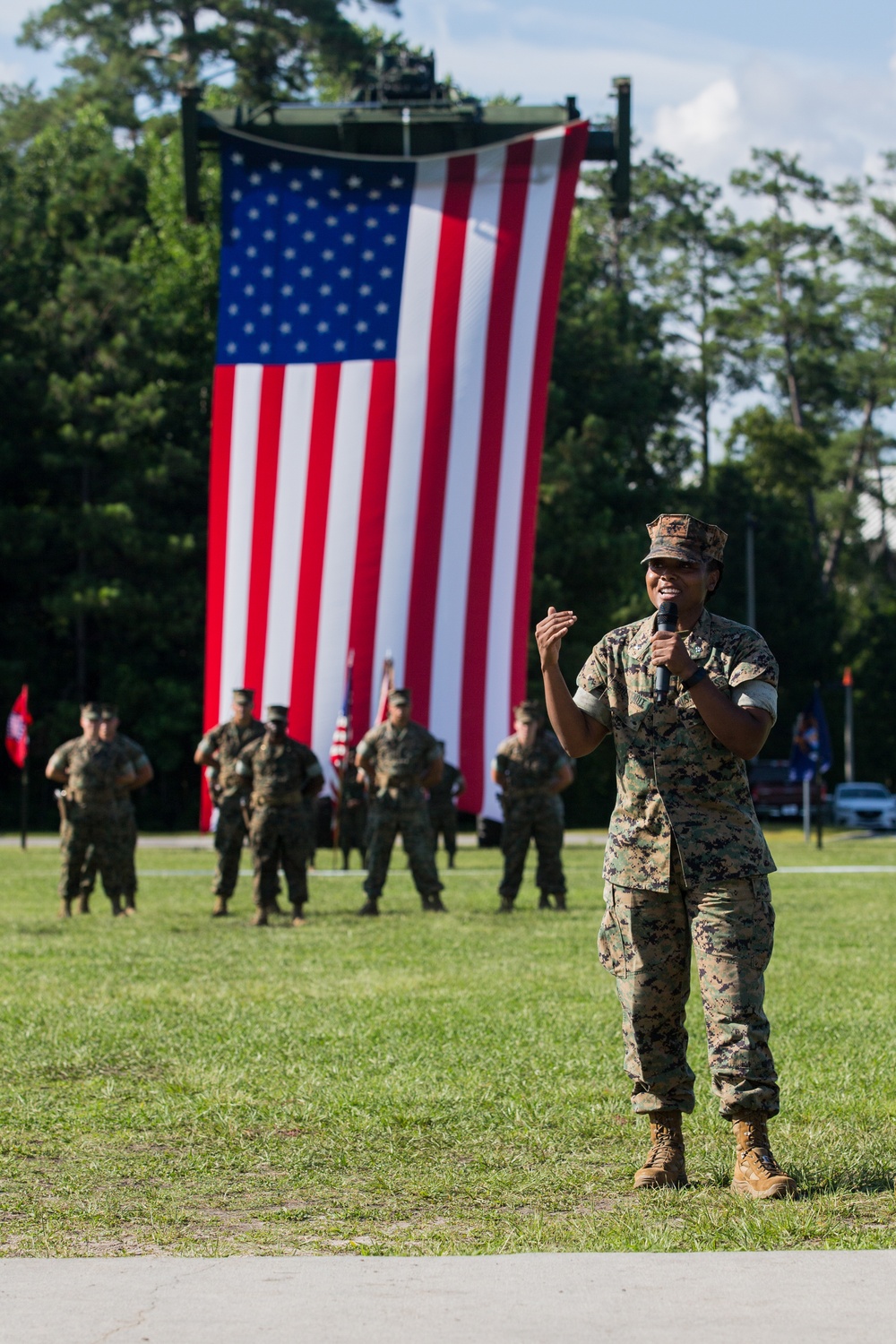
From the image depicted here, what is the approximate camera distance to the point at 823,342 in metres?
66.4

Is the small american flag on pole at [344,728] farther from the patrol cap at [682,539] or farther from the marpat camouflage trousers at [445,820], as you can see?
the patrol cap at [682,539]

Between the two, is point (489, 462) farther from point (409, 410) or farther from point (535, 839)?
point (535, 839)

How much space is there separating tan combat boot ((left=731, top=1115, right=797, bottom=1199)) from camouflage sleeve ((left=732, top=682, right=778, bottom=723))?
1289 millimetres

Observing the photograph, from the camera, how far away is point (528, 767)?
1788 cm

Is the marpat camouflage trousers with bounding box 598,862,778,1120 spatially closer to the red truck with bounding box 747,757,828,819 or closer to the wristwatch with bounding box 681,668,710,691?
the wristwatch with bounding box 681,668,710,691

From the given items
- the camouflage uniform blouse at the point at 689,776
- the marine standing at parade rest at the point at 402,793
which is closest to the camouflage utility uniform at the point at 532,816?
the marine standing at parade rest at the point at 402,793

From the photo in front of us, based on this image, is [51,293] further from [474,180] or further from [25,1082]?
[25,1082]

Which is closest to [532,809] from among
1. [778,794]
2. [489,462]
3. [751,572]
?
[489,462]

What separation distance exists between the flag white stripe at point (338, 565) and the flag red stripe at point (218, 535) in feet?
4.62

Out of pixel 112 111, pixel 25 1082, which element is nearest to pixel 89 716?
pixel 25 1082

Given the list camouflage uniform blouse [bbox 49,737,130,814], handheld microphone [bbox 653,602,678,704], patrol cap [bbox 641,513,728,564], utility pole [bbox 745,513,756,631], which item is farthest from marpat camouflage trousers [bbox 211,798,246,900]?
utility pole [bbox 745,513,756,631]

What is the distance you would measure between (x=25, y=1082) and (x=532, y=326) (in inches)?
708

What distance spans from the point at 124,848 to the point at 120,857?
0.10m

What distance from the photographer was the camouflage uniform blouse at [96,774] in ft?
56.7
